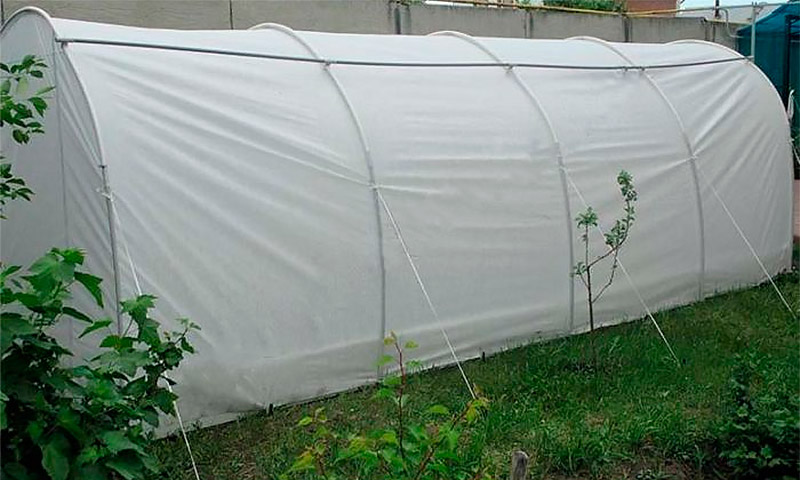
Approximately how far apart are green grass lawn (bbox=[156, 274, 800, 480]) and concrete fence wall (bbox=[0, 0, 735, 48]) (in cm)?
410

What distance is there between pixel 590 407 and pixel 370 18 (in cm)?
612

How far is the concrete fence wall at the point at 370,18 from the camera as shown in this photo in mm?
8055

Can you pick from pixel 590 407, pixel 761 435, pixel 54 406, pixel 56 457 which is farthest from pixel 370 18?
pixel 56 457

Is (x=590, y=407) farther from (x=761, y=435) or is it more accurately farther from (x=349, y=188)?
(x=349, y=188)

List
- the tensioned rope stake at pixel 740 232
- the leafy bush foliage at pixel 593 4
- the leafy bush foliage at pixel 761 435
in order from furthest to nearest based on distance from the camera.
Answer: the leafy bush foliage at pixel 593 4 → the tensioned rope stake at pixel 740 232 → the leafy bush foliage at pixel 761 435

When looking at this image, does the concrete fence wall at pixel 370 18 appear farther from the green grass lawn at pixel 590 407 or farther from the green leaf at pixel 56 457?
the green leaf at pixel 56 457

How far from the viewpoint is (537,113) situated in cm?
739

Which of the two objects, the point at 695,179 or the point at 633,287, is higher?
the point at 695,179

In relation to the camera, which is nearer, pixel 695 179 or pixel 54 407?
pixel 54 407

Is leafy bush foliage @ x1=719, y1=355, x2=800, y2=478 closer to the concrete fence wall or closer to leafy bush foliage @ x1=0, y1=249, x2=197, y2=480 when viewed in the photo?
leafy bush foliage @ x1=0, y1=249, x2=197, y2=480

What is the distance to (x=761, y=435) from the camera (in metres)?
4.75

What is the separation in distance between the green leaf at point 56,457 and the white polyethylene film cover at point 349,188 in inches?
71.8

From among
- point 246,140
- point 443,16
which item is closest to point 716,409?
point 246,140

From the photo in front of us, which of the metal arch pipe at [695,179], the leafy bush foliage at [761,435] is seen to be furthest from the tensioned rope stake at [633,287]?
the leafy bush foliage at [761,435]
